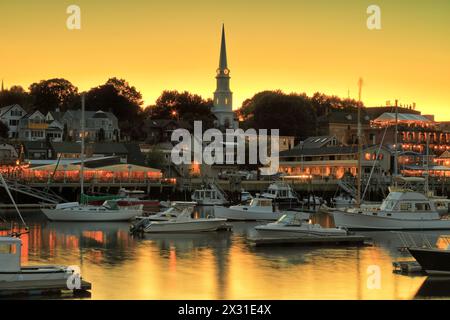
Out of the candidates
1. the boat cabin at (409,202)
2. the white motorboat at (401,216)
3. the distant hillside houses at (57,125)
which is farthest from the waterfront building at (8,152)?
the boat cabin at (409,202)

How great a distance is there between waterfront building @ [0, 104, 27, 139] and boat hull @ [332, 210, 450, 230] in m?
99.4

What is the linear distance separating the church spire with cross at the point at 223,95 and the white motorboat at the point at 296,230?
4651 inches

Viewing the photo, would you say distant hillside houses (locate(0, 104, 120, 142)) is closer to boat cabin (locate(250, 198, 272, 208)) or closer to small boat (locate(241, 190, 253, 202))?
small boat (locate(241, 190, 253, 202))

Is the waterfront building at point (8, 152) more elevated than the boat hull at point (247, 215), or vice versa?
the waterfront building at point (8, 152)

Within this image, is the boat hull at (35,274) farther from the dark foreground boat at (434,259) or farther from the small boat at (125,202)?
the small boat at (125,202)

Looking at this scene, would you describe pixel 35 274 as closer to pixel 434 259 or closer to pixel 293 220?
pixel 434 259

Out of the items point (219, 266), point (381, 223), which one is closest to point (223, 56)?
point (381, 223)

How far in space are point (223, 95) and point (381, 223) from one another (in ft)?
383

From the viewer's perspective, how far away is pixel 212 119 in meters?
169

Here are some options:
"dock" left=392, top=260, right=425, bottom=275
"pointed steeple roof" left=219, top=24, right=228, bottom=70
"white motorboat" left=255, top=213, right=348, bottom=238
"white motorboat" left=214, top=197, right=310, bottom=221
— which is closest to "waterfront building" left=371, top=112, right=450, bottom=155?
"pointed steeple roof" left=219, top=24, right=228, bottom=70

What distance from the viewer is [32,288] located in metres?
32.0

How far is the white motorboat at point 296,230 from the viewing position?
5278 centimetres

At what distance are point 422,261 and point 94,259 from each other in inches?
712
